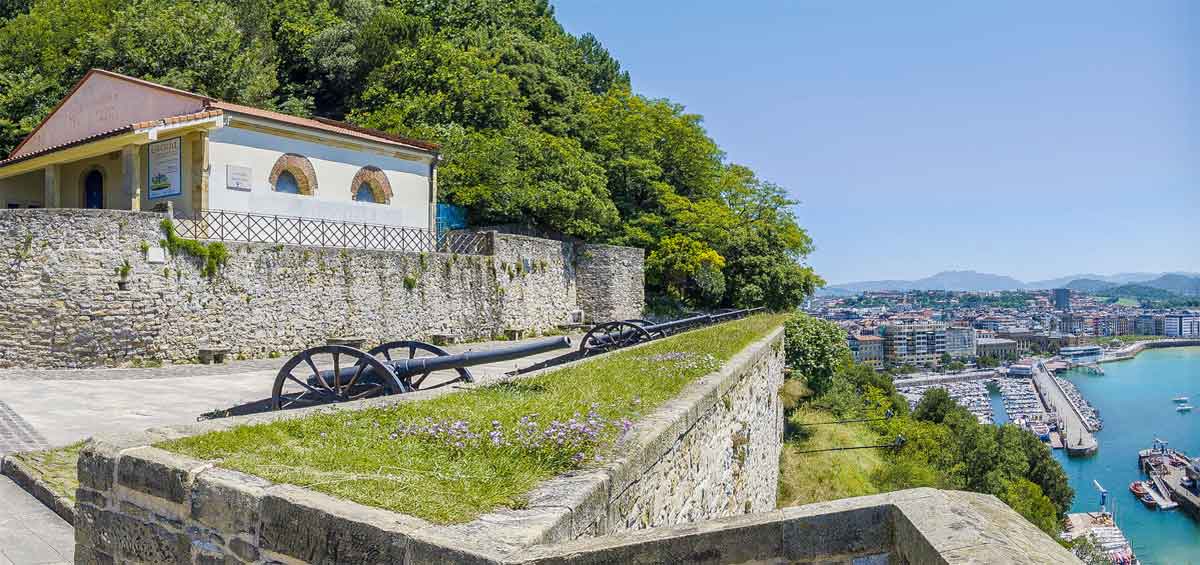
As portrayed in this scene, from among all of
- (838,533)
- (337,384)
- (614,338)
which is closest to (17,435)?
(337,384)

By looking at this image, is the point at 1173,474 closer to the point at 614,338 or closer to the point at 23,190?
the point at 614,338

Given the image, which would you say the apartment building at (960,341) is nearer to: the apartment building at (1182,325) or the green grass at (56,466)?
the apartment building at (1182,325)

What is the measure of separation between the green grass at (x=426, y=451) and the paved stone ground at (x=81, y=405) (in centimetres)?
154

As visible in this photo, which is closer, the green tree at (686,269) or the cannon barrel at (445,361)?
the cannon barrel at (445,361)

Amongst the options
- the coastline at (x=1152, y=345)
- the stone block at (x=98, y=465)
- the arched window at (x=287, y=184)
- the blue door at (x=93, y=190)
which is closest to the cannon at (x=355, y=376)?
the stone block at (x=98, y=465)

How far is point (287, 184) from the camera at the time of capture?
19.1 metres

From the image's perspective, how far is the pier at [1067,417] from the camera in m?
77.4

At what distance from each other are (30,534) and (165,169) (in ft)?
47.3

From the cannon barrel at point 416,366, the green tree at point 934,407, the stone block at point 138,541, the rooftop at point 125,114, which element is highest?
the rooftop at point 125,114

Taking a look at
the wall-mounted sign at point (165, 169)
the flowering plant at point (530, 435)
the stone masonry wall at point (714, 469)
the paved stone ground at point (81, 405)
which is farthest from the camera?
the wall-mounted sign at point (165, 169)

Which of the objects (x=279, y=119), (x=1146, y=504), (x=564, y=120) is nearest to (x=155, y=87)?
(x=279, y=119)

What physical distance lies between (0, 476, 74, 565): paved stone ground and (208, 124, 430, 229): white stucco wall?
1251cm

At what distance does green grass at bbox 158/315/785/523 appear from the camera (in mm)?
3557

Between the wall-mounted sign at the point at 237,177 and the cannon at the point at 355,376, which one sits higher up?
the wall-mounted sign at the point at 237,177
